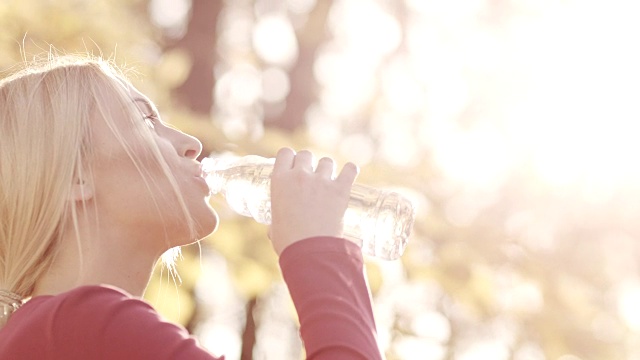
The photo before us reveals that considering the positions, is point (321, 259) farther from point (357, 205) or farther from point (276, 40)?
point (276, 40)

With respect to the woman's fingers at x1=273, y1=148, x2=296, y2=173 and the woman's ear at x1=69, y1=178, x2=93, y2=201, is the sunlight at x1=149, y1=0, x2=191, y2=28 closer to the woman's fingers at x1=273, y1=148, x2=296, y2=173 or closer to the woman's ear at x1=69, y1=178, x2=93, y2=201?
the woman's ear at x1=69, y1=178, x2=93, y2=201

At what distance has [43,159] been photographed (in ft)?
7.30

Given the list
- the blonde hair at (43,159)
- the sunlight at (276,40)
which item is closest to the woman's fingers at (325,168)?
the blonde hair at (43,159)

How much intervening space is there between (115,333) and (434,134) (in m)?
4.20

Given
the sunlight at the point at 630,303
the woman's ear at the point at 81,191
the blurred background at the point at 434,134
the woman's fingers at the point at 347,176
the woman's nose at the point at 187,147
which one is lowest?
the sunlight at the point at 630,303

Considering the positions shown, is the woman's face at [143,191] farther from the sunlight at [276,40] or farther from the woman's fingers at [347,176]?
the sunlight at [276,40]

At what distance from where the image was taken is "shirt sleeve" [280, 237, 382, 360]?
175 centimetres

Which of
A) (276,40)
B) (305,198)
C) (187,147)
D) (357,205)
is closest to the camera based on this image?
(305,198)

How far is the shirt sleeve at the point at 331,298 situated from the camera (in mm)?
1749

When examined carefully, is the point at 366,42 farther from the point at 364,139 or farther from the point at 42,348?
the point at 42,348

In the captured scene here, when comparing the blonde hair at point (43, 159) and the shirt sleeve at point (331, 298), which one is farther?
the blonde hair at point (43, 159)

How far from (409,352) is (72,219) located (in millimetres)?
3344

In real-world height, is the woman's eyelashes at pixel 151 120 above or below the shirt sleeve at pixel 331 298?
above

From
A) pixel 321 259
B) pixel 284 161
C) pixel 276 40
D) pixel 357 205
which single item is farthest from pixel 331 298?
pixel 276 40
